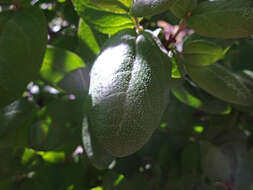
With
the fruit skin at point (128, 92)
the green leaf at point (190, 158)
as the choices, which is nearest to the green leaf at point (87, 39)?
the fruit skin at point (128, 92)

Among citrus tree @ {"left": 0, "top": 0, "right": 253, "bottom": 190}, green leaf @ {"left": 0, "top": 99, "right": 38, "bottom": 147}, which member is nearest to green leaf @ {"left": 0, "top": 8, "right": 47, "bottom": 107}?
citrus tree @ {"left": 0, "top": 0, "right": 253, "bottom": 190}

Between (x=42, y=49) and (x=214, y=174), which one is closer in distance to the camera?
(x=42, y=49)

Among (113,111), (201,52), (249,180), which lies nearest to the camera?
(113,111)

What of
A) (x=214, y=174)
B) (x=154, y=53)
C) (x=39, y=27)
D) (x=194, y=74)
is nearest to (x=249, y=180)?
(x=214, y=174)

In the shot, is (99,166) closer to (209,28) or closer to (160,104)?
(160,104)

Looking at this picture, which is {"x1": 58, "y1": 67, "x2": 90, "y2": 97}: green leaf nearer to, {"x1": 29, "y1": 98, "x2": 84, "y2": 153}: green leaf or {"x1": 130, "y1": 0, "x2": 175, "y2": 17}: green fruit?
{"x1": 29, "y1": 98, "x2": 84, "y2": 153}: green leaf

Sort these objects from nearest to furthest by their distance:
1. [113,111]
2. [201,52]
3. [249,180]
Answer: [113,111] < [201,52] < [249,180]

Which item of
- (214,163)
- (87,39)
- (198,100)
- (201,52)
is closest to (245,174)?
(214,163)

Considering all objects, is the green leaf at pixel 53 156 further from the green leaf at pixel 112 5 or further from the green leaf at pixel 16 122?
the green leaf at pixel 112 5
